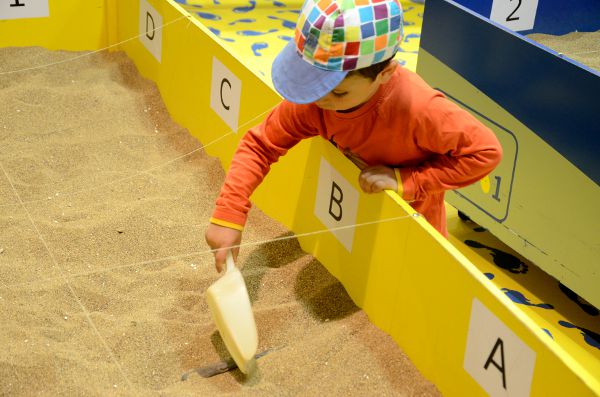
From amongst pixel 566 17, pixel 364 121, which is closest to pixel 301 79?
pixel 364 121

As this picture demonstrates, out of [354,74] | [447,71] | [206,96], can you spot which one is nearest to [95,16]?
[206,96]

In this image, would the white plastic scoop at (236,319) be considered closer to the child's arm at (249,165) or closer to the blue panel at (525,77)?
the child's arm at (249,165)

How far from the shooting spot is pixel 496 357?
1.24m

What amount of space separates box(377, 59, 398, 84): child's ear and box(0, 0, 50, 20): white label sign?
168cm

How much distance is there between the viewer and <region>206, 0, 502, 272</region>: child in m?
1.24

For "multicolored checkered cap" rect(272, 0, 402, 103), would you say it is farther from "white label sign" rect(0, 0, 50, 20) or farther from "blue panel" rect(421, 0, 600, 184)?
"white label sign" rect(0, 0, 50, 20)

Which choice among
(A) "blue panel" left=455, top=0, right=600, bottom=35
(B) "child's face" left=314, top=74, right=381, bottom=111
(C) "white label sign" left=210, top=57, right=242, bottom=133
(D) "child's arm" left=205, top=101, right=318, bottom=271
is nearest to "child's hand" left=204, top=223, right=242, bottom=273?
(D) "child's arm" left=205, top=101, right=318, bottom=271

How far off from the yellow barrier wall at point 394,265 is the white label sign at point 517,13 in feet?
4.62

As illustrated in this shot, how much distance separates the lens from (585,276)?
1844mm

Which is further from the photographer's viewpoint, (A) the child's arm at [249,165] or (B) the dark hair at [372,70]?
(A) the child's arm at [249,165]

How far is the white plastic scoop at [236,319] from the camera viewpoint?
54.1 inches

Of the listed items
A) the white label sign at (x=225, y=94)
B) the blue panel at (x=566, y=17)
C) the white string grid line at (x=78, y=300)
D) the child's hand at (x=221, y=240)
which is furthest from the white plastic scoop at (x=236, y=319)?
the blue panel at (x=566, y=17)

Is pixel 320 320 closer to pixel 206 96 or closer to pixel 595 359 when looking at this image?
pixel 595 359

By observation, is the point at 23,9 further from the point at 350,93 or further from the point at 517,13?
the point at 517,13
